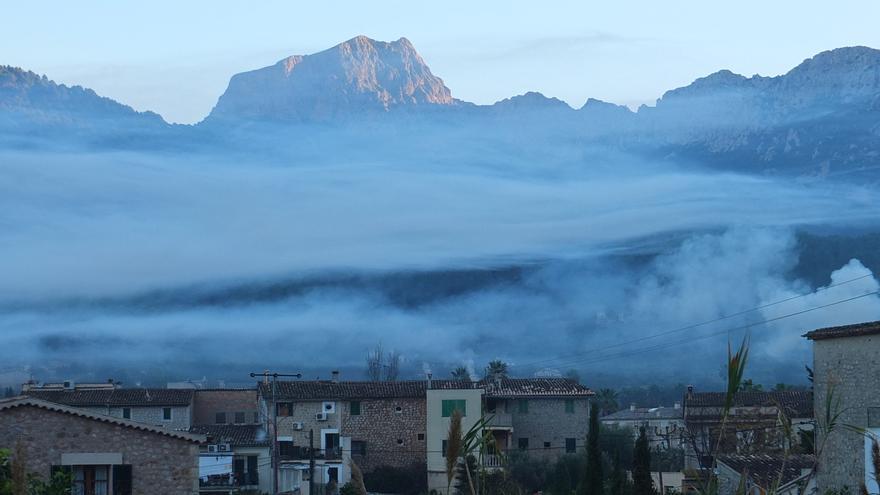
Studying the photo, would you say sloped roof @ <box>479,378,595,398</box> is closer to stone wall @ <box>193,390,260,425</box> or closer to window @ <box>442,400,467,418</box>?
window @ <box>442,400,467,418</box>

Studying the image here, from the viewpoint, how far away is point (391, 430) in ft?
224

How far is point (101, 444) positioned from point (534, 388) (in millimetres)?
43598

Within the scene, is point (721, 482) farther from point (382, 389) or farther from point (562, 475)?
point (382, 389)

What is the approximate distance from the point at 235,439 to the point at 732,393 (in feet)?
173

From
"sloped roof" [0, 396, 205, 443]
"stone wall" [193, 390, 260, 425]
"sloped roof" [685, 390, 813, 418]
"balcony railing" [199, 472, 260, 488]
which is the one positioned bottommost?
"balcony railing" [199, 472, 260, 488]

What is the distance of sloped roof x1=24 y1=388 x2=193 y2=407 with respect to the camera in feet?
229

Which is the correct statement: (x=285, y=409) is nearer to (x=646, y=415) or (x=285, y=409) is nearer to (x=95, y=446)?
(x=646, y=415)

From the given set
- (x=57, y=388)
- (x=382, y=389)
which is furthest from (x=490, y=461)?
(x=57, y=388)

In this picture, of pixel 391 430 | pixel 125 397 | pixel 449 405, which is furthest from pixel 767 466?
pixel 125 397

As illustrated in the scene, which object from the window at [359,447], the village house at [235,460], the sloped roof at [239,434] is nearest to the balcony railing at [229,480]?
the village house at [235,460]

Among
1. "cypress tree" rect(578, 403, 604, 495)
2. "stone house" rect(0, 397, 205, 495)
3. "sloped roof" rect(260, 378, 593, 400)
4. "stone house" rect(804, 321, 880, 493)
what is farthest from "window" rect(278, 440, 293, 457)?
"stone house" rect(0, 397, 205, 495)

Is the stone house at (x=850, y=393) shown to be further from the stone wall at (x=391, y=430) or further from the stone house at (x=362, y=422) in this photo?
the stone house at (x=362, y=422)

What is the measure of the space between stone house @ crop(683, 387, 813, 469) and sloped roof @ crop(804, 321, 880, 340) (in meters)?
13.0

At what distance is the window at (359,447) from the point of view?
67.9 metres
